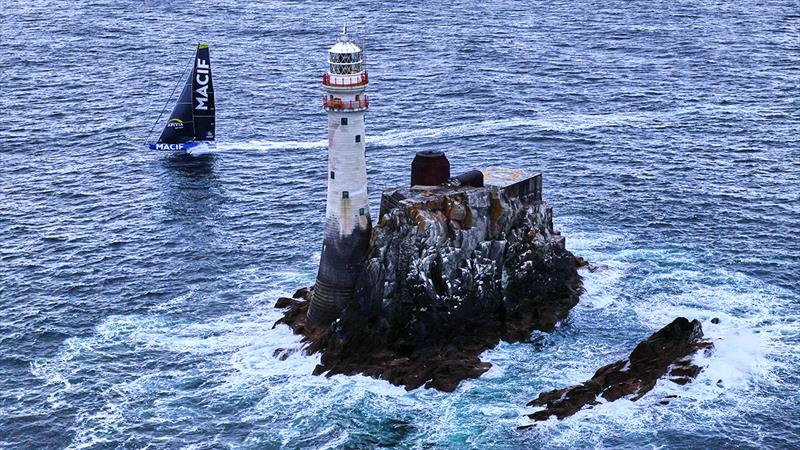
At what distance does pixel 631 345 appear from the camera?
3762 inches

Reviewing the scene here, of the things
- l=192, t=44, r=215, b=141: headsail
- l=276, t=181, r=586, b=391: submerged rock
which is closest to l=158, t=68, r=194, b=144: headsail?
l=192, t=44, r=215, b=141: headsail

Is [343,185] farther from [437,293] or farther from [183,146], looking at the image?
[183,146]

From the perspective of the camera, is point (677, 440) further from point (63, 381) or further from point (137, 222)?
point (137, 222)

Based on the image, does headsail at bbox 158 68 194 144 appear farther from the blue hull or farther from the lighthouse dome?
the lighthouse dome

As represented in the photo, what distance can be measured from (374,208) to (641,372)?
4389cm

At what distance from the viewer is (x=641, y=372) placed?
295 ft

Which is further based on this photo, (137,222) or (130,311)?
(137,222)

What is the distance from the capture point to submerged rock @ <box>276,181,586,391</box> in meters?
93.0

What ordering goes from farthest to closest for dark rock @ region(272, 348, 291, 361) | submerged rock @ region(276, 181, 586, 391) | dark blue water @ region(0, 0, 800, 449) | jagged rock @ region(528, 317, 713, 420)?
dark rock @ region(272, 348, 291, 361), submerged rock @ region(276, 181, 586, 391), dark blue water @ region(0, 0, 800, 449), jagged rock @ region(528, 317, 713, 420)

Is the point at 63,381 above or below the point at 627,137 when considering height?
below

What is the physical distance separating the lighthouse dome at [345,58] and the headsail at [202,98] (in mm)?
63877

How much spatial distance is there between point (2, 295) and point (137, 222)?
20.9 metres

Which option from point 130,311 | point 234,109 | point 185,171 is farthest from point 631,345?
point 234,109

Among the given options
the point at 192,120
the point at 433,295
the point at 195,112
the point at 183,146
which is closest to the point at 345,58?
the point at 433,295
